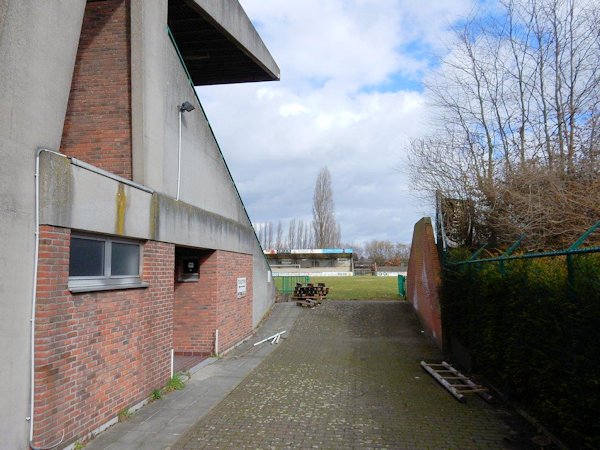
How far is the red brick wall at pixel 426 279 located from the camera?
1253 cm

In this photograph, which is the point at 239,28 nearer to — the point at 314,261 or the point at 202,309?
the point at 202,309

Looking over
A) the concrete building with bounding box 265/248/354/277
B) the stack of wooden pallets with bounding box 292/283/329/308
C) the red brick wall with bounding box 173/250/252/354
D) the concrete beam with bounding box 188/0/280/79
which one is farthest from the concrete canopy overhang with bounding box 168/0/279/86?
the concrete building with bounding box 265/248/354/277

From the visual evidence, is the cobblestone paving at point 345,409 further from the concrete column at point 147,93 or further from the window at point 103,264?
the concrete column at point 147,93

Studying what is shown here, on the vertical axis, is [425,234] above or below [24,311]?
above

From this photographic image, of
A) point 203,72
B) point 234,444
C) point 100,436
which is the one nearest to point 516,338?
point 234,444

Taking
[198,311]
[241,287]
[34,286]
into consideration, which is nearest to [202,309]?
[198,311]

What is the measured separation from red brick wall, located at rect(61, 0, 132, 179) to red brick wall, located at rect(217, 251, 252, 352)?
417cm

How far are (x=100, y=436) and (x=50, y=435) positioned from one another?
99 centimetres

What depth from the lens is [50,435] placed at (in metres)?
4.67

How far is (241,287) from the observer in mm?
12594

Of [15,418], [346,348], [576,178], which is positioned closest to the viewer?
[15,418]

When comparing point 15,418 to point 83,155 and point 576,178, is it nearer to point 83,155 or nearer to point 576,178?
point 83,155

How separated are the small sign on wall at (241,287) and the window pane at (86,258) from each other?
21.7 ft

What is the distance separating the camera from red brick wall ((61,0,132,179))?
22.8 ft
